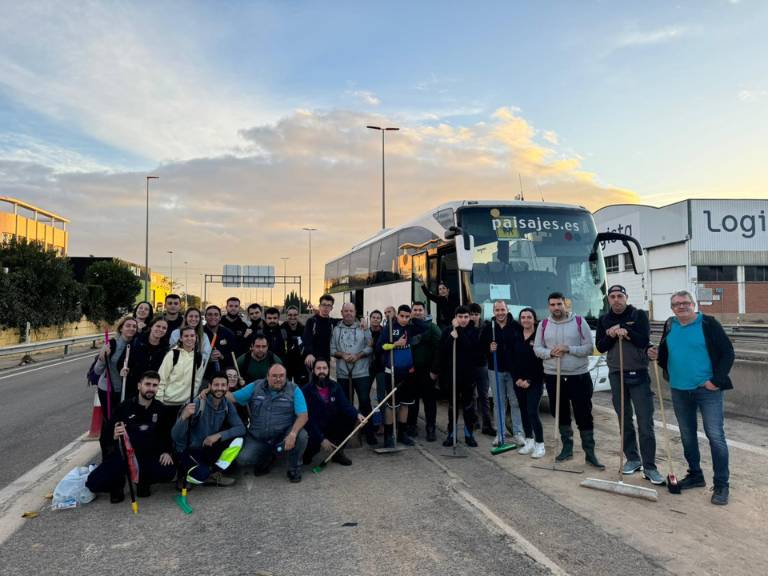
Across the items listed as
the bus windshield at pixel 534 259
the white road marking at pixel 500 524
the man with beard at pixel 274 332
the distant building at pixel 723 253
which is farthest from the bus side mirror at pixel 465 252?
the distant building at pixel 723 253

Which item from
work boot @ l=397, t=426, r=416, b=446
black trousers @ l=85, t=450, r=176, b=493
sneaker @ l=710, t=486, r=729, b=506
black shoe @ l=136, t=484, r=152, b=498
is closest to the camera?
sneaker @ l=710, t=486, r=729, b=506

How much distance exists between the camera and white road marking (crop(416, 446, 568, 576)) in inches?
141

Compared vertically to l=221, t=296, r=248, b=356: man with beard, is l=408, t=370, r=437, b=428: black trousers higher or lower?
lower

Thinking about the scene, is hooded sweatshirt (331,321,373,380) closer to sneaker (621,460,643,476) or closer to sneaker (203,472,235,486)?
sneaker (203,472,235,486)

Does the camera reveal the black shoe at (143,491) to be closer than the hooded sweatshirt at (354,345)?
Yes

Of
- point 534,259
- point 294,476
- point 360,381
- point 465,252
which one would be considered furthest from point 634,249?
point 294,476

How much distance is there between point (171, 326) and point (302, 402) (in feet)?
7.19

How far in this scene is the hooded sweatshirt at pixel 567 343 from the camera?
614 centimetres

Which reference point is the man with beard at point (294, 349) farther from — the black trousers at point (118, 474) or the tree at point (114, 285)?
the tree at point (114, 285)

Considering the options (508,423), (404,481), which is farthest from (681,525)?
(508,423)

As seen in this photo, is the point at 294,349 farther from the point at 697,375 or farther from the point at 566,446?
the point at 697,375

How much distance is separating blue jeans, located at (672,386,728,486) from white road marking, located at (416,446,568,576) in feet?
7.07

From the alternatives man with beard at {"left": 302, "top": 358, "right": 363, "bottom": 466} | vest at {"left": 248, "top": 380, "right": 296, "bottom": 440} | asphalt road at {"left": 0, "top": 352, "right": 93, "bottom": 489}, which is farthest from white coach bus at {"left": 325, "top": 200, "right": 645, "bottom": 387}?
asphalt road at {"left": 0, "top": 352, "right": 93, "bottom": 489}

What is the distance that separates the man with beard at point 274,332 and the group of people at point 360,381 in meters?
0.02
